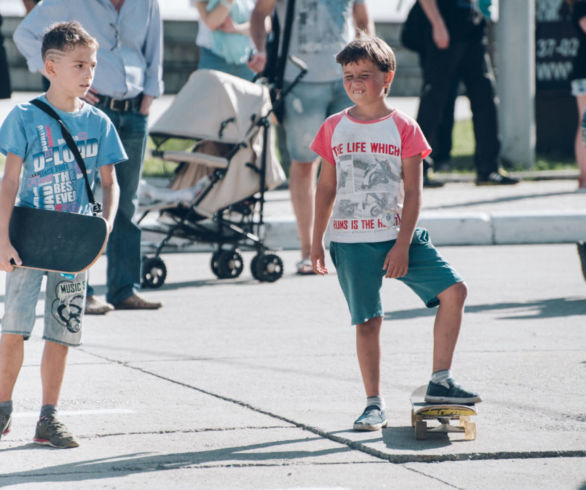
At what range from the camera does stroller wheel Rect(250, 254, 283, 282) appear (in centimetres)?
803

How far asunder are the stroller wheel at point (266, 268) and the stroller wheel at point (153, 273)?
1.88 ft

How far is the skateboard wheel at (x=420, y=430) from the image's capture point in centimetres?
420

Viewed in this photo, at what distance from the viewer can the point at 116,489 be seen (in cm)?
370

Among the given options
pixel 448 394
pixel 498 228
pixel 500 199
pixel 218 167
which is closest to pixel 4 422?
pixel 448 394

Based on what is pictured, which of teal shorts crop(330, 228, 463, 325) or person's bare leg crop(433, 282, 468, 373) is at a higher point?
teal shorts crop(330, 228, 463, 325)

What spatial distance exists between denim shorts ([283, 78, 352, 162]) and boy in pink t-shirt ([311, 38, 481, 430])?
369 cm

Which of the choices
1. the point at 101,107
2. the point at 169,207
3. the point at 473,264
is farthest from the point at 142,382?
the point at 473,264

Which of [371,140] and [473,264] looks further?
[473,264]

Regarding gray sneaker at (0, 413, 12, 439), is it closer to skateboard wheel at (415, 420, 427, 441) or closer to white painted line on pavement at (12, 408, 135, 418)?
white painted line on pavement at (12, 408, 135, 418)

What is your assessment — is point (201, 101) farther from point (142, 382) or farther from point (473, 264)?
point (142, 382)

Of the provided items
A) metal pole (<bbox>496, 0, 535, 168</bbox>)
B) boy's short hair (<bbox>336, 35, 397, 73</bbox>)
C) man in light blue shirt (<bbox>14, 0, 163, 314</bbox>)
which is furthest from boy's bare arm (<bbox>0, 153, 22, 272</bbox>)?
metal pole (<bbox>496, 0, 535, 168</bbox>)

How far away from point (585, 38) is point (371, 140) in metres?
4.57

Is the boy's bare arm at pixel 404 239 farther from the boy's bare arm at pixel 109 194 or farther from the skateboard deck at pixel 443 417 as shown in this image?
the boy's bare arm at pixel 109 194

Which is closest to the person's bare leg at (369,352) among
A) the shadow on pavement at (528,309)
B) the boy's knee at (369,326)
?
the boy's knee at (369,326)
